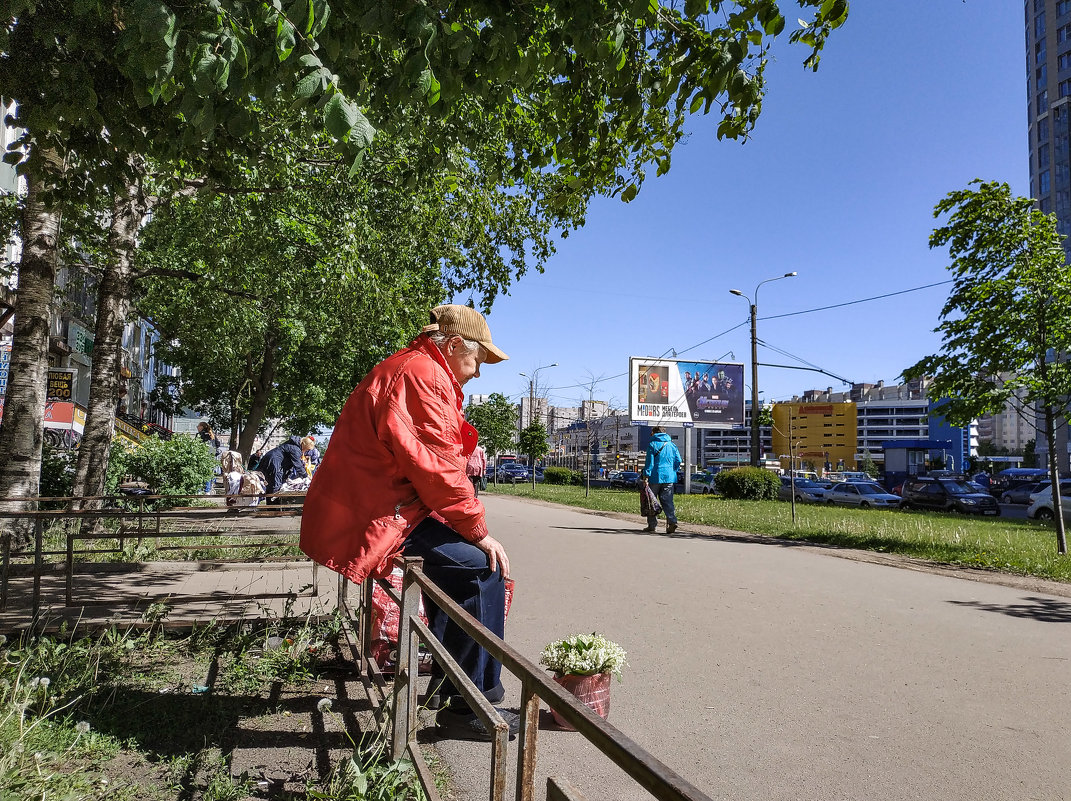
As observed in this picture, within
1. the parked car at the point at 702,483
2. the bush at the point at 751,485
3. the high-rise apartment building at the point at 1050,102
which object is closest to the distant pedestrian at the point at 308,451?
the bush at the point at 751,485

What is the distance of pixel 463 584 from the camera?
10.2 feet

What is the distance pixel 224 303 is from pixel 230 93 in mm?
13206

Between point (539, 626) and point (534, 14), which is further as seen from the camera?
point (539, 626)

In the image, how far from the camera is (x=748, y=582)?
324 inches

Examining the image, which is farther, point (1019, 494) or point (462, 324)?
point (1019, 494)

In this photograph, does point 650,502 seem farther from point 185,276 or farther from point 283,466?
point 185,276

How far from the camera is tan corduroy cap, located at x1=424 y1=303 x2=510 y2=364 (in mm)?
3406

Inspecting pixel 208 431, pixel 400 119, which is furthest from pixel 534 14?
pixel 208 431

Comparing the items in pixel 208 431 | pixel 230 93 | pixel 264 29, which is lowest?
pixel 208 431

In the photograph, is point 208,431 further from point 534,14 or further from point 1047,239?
point 1047,239

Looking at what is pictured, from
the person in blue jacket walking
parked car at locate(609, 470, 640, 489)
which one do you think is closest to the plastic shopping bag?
the person in blue jacket walking

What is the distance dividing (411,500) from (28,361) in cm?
742

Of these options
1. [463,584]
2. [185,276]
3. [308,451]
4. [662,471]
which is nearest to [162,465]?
[308,451]

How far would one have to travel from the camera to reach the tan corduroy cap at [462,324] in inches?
134
